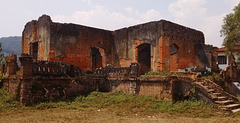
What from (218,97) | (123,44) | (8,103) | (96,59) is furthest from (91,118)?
(96,59)

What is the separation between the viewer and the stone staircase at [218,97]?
8.45 meters

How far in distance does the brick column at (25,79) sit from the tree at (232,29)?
13.0 metres

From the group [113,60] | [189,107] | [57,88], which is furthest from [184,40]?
[57,88]

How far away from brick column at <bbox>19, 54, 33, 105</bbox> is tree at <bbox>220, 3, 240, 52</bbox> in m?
13.0

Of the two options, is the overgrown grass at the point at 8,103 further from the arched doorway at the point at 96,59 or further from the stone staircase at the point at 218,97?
the arched doorway at the point at 96,59

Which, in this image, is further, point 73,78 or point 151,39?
point 151,39

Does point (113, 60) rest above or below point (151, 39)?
below

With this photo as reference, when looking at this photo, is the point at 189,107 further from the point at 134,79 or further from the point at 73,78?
the point at 73,78

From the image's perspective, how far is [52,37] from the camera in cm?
1462

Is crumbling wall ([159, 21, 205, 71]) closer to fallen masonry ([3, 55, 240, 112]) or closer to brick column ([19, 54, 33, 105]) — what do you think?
fallen masonry ([3, 55, 240, 112])

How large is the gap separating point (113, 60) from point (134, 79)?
7.37m

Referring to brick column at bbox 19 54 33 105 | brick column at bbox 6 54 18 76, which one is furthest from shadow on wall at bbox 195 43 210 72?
brick column at bbox 6 54 18 76

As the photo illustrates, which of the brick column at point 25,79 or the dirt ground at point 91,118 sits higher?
the brick column at point 25,79

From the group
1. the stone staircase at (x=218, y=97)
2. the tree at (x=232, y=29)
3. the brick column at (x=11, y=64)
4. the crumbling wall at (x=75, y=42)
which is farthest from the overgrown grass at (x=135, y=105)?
the tree at (x=232, y=29)
